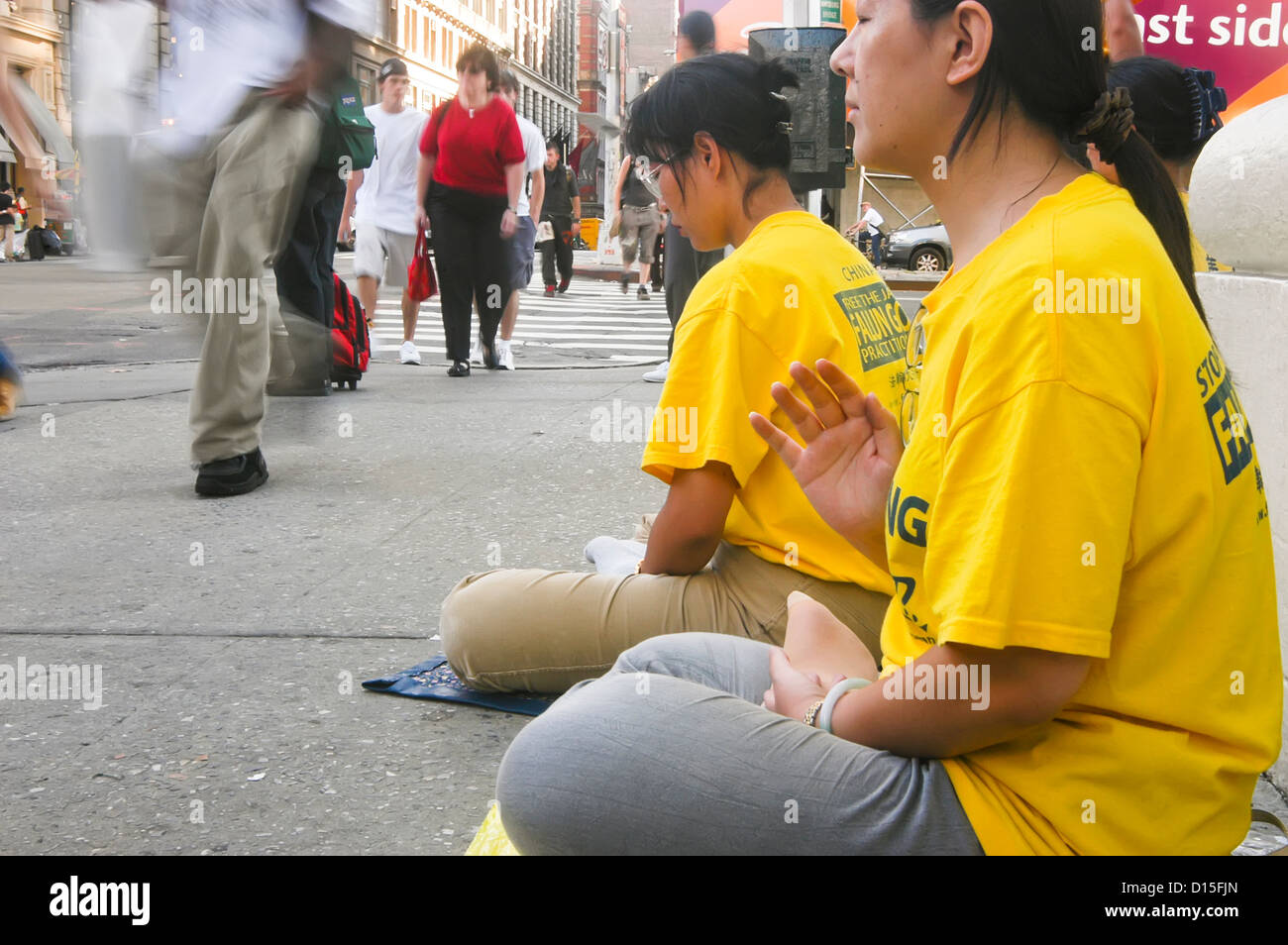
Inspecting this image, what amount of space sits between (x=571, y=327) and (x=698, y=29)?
5716mm

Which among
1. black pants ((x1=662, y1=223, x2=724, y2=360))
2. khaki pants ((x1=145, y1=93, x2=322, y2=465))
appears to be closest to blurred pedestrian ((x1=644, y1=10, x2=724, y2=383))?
black pants ((x1=662, y1=223, x2=724, y2=360))

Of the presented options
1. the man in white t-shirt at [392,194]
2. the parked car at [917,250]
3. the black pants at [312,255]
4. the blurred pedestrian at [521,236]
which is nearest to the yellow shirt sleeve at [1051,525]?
the black pants at [312,255]

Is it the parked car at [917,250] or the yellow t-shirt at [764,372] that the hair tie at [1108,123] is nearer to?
the yellow t-shirt at [764,372]

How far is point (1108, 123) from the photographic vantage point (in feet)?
5.14

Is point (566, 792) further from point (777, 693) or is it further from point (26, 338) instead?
point (26, 338)

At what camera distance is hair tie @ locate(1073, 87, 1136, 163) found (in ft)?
5.11

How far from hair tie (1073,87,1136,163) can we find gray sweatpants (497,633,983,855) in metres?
0.74

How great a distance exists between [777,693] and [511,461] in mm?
4039

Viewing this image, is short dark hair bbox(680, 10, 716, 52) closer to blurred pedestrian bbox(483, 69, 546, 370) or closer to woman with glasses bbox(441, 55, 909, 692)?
blurred pedestrian bbox(483, 69, 546, 370)

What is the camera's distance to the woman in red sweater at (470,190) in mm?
8703

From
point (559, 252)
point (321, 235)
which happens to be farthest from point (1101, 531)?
point (559, 252)

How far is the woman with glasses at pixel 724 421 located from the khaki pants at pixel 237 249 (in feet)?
7.18

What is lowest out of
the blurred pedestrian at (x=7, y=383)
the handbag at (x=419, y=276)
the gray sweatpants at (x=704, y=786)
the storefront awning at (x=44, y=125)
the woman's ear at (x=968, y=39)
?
the gray sweatpants at (x=704, y=786)

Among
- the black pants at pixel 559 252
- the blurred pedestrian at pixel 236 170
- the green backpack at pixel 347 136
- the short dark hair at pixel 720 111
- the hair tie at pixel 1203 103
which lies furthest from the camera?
the black pants at pixel 559 252
